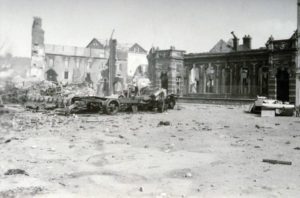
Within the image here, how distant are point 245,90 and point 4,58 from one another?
221ft

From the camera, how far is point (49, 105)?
73.1 feet

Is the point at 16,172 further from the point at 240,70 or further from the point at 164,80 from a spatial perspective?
the point at 164,80

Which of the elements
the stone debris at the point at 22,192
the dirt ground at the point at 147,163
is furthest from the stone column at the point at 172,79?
the stone debris at the point at 22,192

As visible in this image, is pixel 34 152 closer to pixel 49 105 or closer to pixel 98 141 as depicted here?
pixel 98 141

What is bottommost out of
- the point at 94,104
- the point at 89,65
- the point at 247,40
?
the point at 94,104

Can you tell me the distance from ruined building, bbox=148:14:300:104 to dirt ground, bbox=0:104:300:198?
51.1 ft

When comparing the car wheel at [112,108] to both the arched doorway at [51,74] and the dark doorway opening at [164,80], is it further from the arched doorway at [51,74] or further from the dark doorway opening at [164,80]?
the arched doorway at [51,74]

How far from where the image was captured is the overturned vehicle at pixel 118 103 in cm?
1875

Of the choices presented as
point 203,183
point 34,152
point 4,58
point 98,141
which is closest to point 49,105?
point 98,141

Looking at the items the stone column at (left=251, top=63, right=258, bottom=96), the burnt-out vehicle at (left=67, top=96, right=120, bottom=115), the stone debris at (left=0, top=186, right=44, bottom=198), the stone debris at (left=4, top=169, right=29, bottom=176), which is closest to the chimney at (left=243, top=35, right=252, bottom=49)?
the stone column at (left=251, top=63, right=258, bottom=96)

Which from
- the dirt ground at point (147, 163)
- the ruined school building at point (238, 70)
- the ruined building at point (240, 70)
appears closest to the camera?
the dirt ground at point (147, 163)

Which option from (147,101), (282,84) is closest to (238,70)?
(282,84)

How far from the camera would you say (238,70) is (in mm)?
32000

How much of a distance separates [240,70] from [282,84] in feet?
17.2
